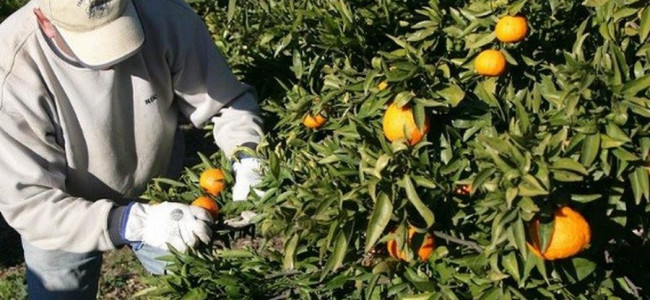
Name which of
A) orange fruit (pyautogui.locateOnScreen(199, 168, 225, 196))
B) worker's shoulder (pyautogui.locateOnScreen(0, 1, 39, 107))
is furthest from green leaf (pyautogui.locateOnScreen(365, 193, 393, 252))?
worker's shoulder (pyautogui.locateOnScreen(0, 1, 39, 107))

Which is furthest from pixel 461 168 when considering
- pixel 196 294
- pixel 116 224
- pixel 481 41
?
pixel 116 224

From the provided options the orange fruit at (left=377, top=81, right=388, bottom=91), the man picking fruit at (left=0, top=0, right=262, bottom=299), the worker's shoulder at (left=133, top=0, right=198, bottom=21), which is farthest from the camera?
the worker's shoulder at (left=133, top=0, right=198, bottom=21)

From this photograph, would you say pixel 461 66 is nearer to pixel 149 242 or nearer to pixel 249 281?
pixel 249 281

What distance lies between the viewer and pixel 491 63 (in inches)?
69.7

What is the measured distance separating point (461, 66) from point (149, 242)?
2.85 ft

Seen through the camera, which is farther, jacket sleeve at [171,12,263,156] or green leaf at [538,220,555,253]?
jacket sleeve at [171,12,263,156]

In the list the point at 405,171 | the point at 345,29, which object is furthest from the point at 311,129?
the point at 405,171

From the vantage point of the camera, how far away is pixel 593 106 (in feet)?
4.93

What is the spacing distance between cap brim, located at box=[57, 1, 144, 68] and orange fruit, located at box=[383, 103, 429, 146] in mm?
839

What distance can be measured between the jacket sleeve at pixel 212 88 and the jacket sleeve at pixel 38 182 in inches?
15.1

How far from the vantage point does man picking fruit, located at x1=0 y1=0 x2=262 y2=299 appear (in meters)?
2.18

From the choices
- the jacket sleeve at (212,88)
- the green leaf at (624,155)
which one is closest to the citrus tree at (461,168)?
the green leaf at (624,155)

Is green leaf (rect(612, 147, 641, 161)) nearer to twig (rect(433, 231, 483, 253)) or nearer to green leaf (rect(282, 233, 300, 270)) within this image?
twig (rect(433, 231, 483, 253))

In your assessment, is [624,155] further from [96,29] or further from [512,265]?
[96,29]
